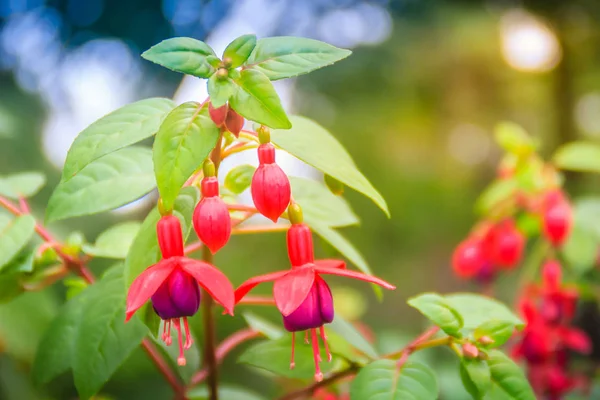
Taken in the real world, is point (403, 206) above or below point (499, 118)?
below

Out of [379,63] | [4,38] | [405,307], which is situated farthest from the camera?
[405,307]

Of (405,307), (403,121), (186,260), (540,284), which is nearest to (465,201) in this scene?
(403,121)

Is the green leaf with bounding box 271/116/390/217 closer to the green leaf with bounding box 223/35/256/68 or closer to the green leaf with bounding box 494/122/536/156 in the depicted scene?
the green leaf with bounding box 223/35/256/68

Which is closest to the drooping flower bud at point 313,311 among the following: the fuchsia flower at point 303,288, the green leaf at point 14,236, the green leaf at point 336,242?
the fuchsia flower at point 303,288

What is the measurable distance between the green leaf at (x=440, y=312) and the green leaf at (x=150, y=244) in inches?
7.1

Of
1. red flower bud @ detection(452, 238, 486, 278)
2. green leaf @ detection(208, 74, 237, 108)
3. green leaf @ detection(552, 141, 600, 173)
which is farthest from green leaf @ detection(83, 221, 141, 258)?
green leaf @ detection(552, 141, 600, 173)

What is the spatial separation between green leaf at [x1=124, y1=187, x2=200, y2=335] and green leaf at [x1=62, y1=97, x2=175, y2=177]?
2.4 inches

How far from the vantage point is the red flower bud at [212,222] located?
0.36m

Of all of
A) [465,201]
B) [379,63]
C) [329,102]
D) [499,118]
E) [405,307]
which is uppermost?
[379,63]

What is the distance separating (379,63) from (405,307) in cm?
96

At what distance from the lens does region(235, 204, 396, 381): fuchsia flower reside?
0.36 meters

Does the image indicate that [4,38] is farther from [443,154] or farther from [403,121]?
[443,154]

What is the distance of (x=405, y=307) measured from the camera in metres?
2.26

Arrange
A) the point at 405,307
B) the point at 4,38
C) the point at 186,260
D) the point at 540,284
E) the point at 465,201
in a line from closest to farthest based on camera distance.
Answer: the point at 186,260 < the point at 540,284 < the point at 4,38 < the point at 405,307 < the point at 465,201
